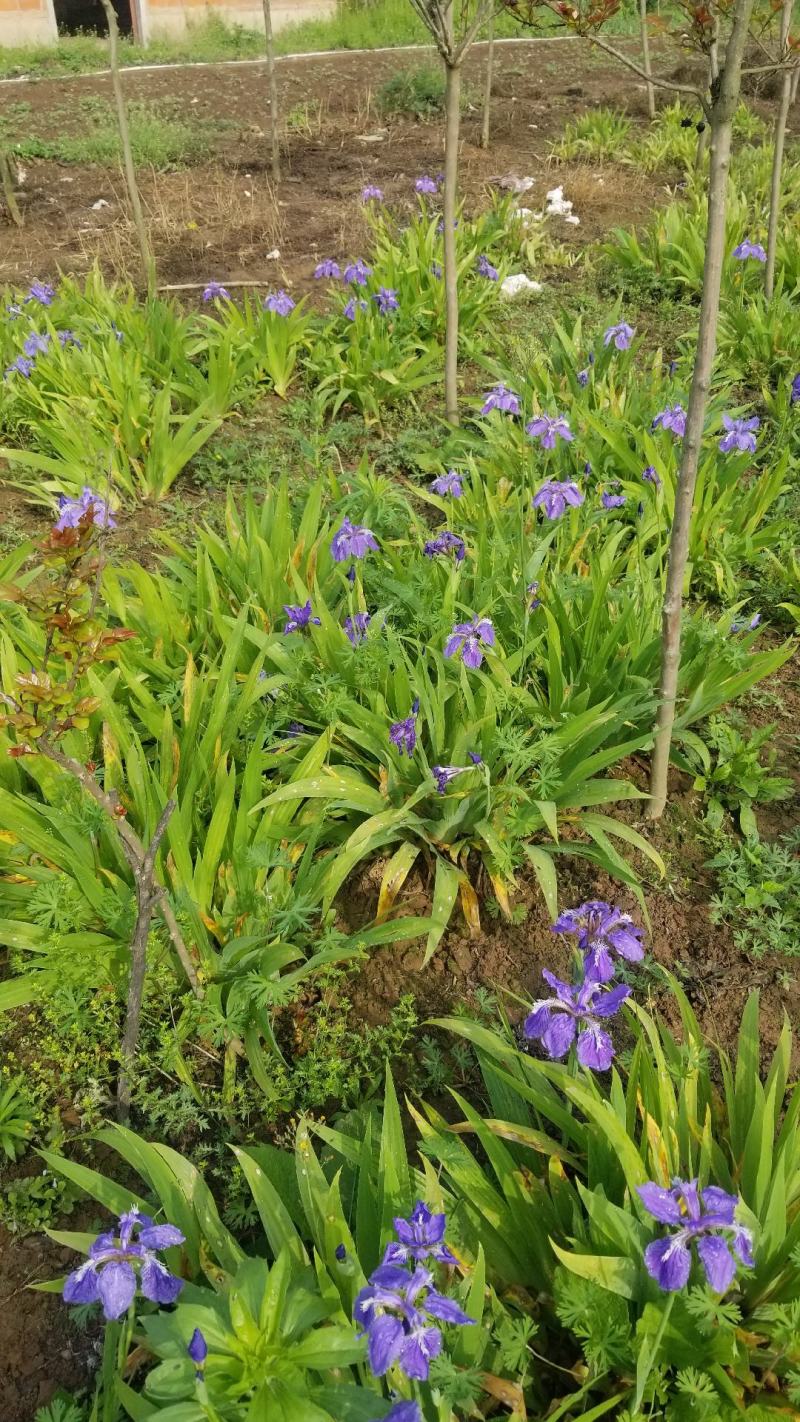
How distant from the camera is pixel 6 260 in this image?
615 centimetres

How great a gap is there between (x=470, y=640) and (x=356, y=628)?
39 centimetres

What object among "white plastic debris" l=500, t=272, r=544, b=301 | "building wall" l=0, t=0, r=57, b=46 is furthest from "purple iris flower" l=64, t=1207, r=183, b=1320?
"building wall" l=0, t=0, r=57, b=46

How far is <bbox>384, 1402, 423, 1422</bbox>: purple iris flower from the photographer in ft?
3.38

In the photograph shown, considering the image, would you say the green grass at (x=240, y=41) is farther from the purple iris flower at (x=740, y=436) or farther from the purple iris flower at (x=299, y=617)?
the purple iris flower at (x=299, y=617)

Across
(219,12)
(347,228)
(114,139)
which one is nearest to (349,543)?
(347,228)

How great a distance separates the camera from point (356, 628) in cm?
245

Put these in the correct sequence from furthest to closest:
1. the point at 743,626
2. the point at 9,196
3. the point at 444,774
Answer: the point at 9,196 → the point at 743,626 → the point at 444,774

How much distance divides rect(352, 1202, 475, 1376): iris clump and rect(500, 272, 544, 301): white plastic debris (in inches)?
201

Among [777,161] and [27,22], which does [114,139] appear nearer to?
[777,161]

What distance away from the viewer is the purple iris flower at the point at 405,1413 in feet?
3.38

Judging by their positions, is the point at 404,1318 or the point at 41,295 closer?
the point at 404,1318

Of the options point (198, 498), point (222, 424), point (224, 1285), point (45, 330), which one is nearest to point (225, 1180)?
point (224, 1285)

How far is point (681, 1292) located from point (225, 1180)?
886mm

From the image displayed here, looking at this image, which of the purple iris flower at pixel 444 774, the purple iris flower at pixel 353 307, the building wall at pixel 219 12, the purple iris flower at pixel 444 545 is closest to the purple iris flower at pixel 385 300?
the purple iris flower at pixel 353 307
